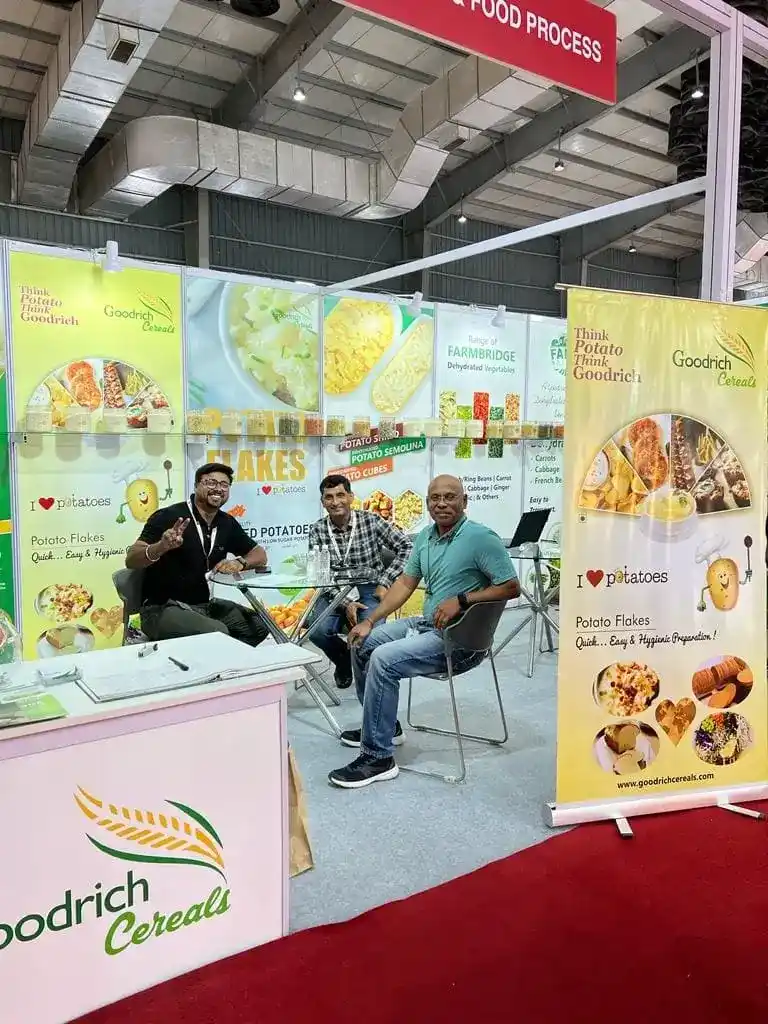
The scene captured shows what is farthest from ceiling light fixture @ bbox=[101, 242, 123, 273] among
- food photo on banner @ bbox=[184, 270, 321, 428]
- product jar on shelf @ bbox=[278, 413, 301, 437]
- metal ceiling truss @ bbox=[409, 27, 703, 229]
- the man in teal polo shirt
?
metal ceiling truss @ bbox=[409, 27, 703, 229]

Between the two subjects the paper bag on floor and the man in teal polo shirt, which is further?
the man in teal polo shirt

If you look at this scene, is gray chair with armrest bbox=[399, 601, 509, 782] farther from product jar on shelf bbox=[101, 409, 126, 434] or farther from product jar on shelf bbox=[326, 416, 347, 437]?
product jar on shelf bbox=[326, 416, 347, 437]

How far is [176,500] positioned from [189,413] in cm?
61

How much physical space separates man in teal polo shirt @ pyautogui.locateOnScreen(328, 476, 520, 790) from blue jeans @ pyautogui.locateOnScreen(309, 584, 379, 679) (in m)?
0.77

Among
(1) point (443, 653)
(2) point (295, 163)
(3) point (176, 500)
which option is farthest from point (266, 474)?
(2) point (295, 163)

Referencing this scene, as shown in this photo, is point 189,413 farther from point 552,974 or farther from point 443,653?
point 552,974

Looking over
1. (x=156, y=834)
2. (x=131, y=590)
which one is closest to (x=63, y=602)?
(x=131, y=590)

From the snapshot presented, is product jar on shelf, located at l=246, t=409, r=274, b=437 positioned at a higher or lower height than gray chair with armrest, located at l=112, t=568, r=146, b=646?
higher

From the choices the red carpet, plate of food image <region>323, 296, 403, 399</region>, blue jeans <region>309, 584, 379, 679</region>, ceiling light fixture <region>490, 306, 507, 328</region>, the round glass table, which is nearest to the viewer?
the red carpet

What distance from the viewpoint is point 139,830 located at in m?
1.95

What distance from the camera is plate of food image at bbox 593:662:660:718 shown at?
297 centimetres

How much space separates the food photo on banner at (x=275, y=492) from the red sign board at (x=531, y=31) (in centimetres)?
351

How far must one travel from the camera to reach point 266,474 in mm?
5711

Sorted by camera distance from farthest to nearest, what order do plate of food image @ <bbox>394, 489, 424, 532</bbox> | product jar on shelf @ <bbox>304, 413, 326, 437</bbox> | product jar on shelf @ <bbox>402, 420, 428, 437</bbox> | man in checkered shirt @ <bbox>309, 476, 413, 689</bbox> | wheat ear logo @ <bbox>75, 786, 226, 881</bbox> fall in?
1. plate of food image @ <bbox>394, 489, 424, 532</bbox>
2. product jar on shelf @ <bbox>402, 420, 428, 437</bbox>
3. product jar on shelf @ <bbox>304, 413, 326, 437</bbox>
4. man in checkered shirt @ <bbox>309, 476, 413, 689</bbox>
5. wheat ear logo @ <bbox>75, 786, 226, 881</bbox>
